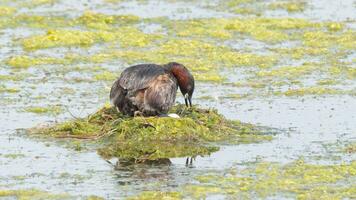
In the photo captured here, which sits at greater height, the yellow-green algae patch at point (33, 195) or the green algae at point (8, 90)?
the yellow-green algae patch at point (33, 195)

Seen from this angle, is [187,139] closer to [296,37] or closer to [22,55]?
[22,55]

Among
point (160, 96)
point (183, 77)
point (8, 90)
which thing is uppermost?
point (183, 77)

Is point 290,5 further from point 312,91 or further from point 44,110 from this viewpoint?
point 44,110

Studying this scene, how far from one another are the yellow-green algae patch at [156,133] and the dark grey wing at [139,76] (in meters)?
0.46

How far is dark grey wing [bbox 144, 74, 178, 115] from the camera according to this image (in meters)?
15.4

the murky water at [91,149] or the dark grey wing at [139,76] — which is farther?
the dark grey wing at [139,76]

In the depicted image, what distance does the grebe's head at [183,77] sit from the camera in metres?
15.8

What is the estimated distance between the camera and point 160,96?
15430 millimetres

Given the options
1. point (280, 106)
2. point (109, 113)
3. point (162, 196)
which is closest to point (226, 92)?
point (280, 106)

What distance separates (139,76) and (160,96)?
40 centimetres

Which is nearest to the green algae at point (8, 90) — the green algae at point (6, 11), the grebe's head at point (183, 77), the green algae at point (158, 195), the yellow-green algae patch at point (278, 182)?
the grebe's head at point (183, 77)

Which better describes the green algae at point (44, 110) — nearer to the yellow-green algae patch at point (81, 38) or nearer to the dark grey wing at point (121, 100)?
the dark grey wing at point (121, 100)

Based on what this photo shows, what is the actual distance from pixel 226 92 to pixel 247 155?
3.84 metres

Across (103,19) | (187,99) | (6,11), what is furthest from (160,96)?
(6,11)
